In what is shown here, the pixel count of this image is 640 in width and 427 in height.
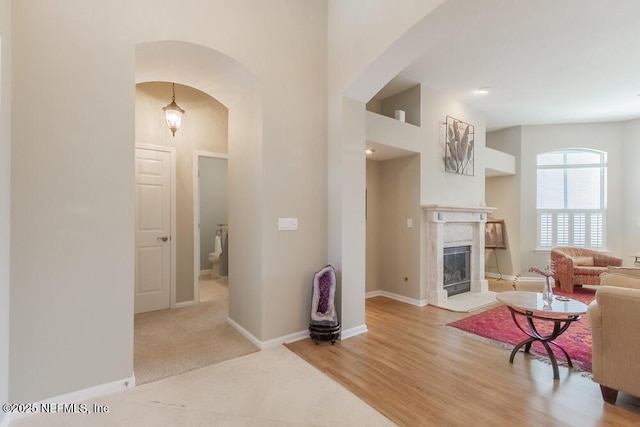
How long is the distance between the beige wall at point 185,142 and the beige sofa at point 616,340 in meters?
4.42

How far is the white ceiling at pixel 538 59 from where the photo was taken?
297cm

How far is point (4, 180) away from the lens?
1862 mm

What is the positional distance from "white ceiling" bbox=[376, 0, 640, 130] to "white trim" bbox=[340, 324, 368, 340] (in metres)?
2.86

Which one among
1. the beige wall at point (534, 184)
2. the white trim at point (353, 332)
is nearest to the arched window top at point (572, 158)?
the beige wall at point (534, 184)

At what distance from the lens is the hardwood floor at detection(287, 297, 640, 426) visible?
1971 millimetres

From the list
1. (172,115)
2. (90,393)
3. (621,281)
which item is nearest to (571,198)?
(621,281)

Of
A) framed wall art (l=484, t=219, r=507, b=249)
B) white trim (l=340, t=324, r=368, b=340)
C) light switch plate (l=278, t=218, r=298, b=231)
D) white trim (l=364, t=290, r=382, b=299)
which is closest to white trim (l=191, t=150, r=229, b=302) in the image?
light switch plate (l=278, t=218, r=298, b=231)

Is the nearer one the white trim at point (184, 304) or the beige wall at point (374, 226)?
the white trim at point (184, 304)

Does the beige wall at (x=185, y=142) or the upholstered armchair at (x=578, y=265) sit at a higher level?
the beige wall at (x=185, y=142)

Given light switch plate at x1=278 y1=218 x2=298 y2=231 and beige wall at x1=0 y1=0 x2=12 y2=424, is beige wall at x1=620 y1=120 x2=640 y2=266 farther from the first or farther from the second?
beige wall at x1=0 y1=0 x2=12 y2=424

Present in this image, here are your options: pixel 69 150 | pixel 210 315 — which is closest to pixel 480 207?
pixel 210 315

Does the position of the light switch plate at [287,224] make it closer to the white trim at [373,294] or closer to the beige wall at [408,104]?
the white trim at [373,294]

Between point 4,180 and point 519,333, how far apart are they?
183 inches

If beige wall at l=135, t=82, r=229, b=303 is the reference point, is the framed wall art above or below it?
below
